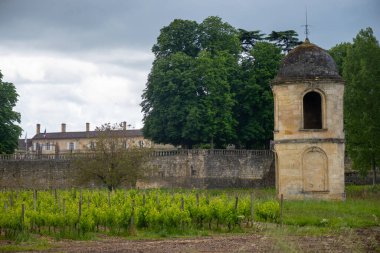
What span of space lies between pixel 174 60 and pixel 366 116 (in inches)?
598

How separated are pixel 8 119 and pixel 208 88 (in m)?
15.9

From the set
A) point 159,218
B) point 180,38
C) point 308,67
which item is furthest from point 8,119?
point 159,218

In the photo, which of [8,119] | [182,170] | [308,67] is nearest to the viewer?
[308,67]

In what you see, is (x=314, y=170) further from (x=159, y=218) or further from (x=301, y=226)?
(x=159, y=218)

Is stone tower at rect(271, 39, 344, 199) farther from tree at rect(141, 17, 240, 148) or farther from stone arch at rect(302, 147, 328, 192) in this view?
tree at rect(141, 17, 240, 148)

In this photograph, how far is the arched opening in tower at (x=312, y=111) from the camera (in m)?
38.4

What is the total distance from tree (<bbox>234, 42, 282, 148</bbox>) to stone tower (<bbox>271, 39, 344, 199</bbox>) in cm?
1743

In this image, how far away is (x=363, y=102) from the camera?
4356 centimetres

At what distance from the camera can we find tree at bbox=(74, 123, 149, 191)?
126 feet

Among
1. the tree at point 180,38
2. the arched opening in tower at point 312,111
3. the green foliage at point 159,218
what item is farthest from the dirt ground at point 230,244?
the tree at point 180,38

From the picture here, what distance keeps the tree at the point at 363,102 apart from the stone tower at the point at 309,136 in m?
7.72

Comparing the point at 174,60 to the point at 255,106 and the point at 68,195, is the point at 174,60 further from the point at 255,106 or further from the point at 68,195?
the point at 68,195

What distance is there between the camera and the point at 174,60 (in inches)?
2037

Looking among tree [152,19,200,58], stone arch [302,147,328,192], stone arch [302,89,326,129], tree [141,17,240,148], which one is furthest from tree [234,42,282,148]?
stone arch [302,147,328,192]
